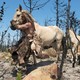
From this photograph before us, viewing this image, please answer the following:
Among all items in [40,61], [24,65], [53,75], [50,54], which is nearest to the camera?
[53,75]

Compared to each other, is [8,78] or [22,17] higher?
[22,17]

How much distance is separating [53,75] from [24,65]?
3466 millimetres

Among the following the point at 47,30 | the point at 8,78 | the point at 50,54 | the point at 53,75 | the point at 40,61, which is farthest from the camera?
the point at 50,54

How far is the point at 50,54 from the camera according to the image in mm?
13422

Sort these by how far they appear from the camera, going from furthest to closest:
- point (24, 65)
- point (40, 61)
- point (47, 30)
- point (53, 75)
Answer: point (40, 61)
point (47, 30)
point (24, 65)
point (53, 75)

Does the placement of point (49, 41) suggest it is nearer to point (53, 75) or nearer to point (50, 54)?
point (50, 54)

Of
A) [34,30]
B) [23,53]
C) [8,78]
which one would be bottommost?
[8,78]

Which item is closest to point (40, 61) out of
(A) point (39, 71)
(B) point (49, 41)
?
(B) point (49, 41)

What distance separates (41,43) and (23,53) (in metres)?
0.71

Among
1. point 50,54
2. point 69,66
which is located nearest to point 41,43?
point 69,66

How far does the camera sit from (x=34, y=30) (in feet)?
33.9

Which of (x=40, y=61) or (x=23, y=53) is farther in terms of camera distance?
(x=40, y=61)

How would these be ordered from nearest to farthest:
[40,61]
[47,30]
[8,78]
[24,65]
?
1. [8,78]
2. [24,65]
3. [47,30]
4. [40,61]

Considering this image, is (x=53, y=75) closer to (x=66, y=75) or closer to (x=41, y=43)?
(x=66, y=75)
